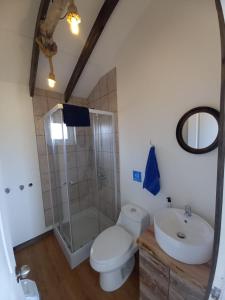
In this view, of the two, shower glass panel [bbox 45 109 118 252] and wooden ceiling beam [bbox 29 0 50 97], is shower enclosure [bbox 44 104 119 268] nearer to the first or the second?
shower glass panel [bbox 45 109 118 252]

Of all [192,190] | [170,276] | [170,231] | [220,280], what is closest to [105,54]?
[192,190]

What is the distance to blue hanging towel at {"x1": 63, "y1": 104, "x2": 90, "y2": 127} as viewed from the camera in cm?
162

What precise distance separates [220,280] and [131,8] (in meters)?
2.21

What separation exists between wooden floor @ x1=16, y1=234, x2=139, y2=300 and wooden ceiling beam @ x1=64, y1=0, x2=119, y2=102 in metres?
2.49

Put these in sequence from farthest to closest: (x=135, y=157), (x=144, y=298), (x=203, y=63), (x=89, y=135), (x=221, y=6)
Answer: (x=89, y=135) < (x=135, y=157) < (x=144, y=298) < (x=203, y=63) < (x=221, y=6)

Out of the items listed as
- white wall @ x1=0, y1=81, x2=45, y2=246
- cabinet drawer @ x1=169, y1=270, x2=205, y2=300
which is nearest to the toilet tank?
cabinet drawer @ x1=169, y1=270, x2=205, y2=300

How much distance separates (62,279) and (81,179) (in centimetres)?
118

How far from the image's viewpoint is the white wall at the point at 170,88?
1155mm

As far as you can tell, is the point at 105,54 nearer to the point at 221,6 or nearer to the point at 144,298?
the point at 221,6

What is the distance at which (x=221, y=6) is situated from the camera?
→ 0.41m

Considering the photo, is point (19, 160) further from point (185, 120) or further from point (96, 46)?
point (185, 120)

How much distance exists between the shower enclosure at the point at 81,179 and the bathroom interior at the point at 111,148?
0.7 inches

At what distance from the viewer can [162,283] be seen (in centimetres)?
109

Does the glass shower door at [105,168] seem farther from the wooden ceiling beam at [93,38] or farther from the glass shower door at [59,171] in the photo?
the wooden ceiling beam at [93,38]
